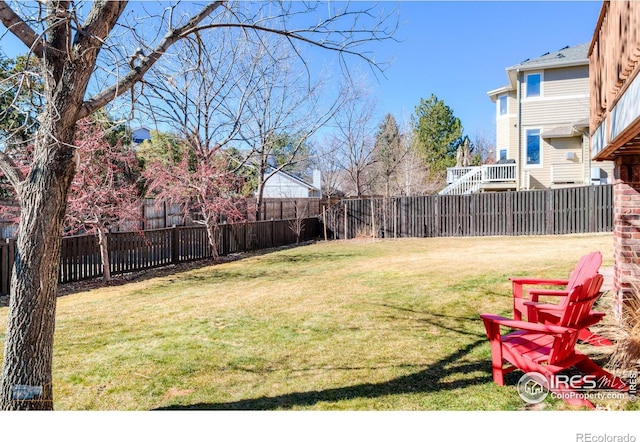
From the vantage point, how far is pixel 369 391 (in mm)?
2414

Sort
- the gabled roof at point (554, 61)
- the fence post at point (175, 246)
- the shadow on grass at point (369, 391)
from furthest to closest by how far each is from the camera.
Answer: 1. the gabled roof at point (554, 61)
2. the fence post at point (175, 246)
3. the shadow on grass at point (369, 391)

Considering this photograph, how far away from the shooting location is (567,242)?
7477mm

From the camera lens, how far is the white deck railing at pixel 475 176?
12016mm

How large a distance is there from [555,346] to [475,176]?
1087 cm

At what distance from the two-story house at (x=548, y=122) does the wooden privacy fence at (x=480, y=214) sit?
4.85ft

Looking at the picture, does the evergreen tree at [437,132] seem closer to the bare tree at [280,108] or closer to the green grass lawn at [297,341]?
the bare tree at [280,108]

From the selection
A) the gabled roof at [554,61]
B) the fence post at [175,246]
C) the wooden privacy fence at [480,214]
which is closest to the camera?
the fence post at [175,246]

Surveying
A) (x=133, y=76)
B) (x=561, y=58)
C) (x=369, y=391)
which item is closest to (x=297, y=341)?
(x=369, y=391)

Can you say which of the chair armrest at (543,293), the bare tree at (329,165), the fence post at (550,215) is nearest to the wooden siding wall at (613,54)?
the chair armrest at (543,293)

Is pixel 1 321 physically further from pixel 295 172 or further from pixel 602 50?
pixel 295 172
